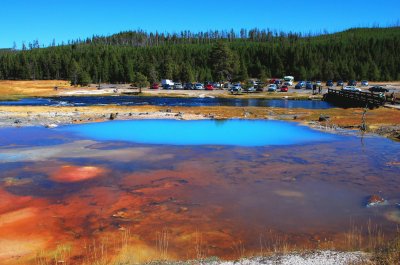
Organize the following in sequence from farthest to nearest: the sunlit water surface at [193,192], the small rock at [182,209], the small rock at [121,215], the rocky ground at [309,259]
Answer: the small rock at [182,209] < the small rock at [121,215] < the sunlit water surface at [193,192] < the rocky ground at [309,259]

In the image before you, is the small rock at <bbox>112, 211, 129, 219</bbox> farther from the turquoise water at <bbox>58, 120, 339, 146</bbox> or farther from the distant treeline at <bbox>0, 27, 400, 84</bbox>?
the distant treeline at <bbox>0, 27, 400, 84</bbox>

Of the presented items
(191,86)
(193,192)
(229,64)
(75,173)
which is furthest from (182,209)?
(229,64)

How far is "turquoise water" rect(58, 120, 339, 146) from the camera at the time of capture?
30766mm

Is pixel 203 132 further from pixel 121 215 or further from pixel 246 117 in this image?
pixel 121 215

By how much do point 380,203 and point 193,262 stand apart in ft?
29.8

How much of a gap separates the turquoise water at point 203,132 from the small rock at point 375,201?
13.2 metres

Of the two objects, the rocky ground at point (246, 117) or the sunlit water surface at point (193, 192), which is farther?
the rocky ground at point (246, 117)

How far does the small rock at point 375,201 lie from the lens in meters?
15.8

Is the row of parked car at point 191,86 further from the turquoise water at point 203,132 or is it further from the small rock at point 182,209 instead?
the small rock at point 182,209

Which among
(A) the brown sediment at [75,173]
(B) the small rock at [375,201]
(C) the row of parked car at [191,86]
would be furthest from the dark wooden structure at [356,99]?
(C) the row of parked car at [191,86]

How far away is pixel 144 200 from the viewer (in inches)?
653

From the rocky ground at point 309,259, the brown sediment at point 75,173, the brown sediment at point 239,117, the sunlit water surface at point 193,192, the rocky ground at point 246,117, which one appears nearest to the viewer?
the rocky ground at point 309,259

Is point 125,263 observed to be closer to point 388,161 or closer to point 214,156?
point 214,156

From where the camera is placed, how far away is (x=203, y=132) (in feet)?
117
